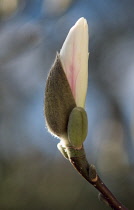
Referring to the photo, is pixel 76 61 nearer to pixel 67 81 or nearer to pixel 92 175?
pixel 67 81

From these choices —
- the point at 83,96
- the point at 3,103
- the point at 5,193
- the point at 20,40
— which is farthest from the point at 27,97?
the point at 83,96

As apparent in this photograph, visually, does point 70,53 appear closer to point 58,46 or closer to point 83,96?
point 83,96

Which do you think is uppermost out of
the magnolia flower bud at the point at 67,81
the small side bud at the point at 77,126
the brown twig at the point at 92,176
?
the magnolia flower bud at the point at 67,81

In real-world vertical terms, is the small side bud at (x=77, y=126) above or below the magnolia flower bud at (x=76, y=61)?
below

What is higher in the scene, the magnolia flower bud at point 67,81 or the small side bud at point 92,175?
the magnolia flower bud at point 67,81

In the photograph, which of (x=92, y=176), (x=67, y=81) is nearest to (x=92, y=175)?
(x=92, y=176)
